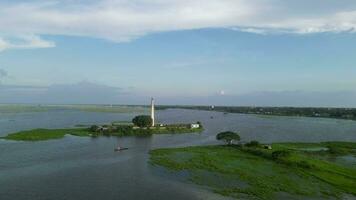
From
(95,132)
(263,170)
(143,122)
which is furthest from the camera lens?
(143,122)

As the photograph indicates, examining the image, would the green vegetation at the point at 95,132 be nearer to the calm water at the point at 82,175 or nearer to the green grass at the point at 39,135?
the green grass at the point at 39,135

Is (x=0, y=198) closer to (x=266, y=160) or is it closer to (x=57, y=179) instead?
(x=57, y=179)

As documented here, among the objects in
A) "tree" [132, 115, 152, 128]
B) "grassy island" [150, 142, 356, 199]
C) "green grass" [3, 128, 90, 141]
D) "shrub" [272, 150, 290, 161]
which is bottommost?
"grassy island" [150, 142, 356, 199]

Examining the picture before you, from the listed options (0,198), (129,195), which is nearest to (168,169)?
(129,195)

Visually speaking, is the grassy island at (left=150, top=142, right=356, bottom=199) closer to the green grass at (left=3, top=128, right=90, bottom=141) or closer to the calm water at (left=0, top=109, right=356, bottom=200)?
the calm water at (left=0, top=109, right=356, bottom=200)

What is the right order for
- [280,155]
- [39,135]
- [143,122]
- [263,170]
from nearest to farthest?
[263,170]
[280,155]
[39,135]
[143,122]

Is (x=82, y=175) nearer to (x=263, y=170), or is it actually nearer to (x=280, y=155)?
(x=263, y=170)

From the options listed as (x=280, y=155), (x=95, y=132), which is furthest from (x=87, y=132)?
(x=280, y=155)

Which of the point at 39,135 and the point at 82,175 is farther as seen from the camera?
the point at 39,135

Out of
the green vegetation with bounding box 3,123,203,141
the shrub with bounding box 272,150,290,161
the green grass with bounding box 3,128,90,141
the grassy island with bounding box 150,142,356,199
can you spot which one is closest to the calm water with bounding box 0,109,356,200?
the grassy island with bounding box 150,142,356,199
